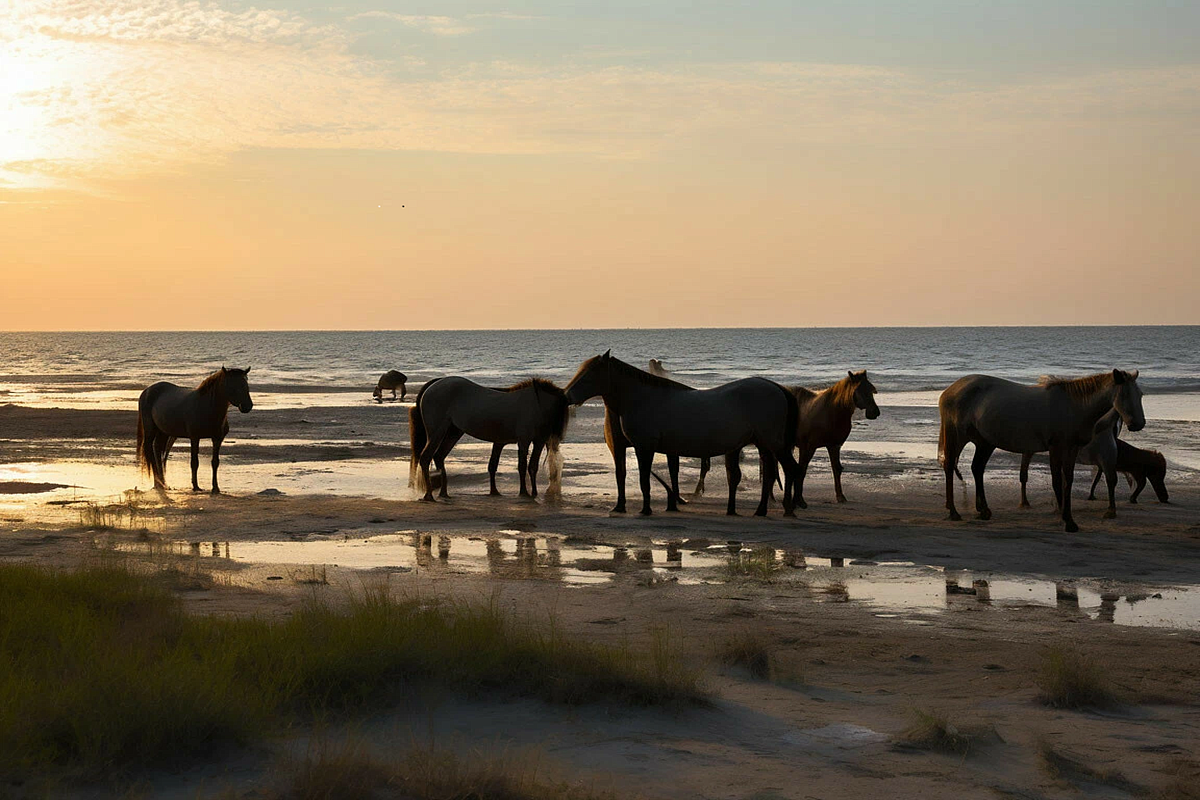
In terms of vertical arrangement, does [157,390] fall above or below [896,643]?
above

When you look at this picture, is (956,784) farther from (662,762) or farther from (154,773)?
(154,773)

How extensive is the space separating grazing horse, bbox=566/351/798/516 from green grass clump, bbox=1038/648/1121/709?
26.5 ft

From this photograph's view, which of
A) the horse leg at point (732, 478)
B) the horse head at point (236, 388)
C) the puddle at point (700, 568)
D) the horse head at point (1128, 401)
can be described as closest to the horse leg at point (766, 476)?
the horse leg at point (732, 478)

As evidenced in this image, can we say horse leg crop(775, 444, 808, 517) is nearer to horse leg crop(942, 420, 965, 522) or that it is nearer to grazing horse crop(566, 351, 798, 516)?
grazing horse crop(566, 351, 798, 516)

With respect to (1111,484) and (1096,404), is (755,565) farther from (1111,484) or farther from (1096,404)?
(1111,484)

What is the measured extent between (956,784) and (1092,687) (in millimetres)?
1668

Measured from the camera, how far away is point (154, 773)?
4957 millimetres

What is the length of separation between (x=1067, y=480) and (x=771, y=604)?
20.6 ft

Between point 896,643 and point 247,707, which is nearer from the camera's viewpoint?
point 247,707

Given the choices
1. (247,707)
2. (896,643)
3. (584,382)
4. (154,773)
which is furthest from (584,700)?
(584,382)

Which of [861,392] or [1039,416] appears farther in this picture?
[861,392]

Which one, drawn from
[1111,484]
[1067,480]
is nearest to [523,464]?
[1067,480]

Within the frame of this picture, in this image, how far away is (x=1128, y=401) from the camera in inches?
511

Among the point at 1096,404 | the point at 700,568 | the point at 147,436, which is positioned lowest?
the point at 700,568
